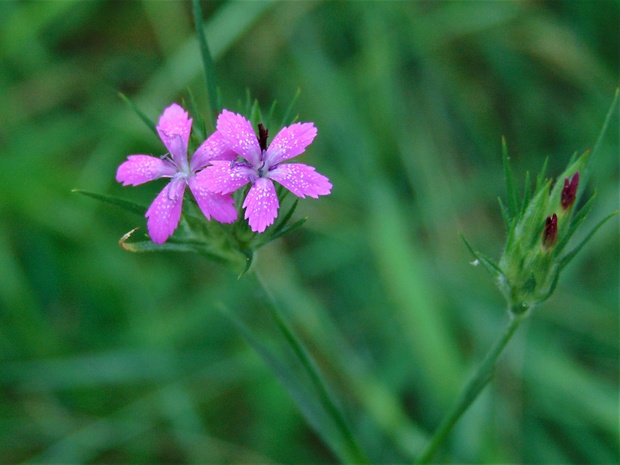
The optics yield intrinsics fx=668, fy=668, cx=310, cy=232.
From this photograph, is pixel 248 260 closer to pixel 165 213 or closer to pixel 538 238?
pixel 165 213

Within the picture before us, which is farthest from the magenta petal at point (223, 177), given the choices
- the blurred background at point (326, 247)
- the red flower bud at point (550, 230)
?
the blurred background at point (326, 247)

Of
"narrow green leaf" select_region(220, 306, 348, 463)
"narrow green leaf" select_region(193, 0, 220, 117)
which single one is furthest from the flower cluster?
"narrow green leaf" select_region(220, 306, 348, 463)

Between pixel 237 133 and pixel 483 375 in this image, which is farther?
pixel 483 375

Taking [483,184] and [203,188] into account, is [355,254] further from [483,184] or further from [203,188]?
[203,188]

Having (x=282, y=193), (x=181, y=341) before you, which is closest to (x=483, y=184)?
(x=181, y=341)

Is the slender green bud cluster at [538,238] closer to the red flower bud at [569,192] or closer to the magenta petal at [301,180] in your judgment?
the red flower bud at [569,192]

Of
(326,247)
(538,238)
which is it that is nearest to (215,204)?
(538,238)

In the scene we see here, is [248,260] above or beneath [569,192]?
above

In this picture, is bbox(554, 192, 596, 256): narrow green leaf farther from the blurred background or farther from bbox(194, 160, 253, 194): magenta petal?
the blurred background

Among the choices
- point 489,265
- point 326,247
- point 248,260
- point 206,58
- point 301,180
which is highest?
point 206,58
